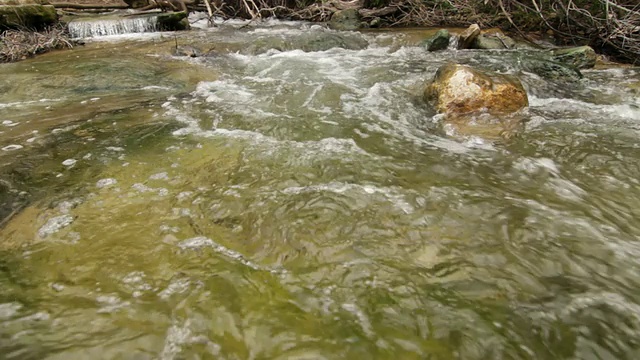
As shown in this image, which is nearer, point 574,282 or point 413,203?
point 574,282

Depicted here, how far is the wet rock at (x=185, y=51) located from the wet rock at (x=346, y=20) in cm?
464

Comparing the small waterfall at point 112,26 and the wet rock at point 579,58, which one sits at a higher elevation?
the small waterfall at point 112,26

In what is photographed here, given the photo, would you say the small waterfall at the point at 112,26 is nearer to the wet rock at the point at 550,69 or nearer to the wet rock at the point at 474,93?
the wet rock at the point at 474,93

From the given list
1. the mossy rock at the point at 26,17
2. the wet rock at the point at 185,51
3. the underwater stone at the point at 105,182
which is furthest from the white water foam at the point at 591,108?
the mossy rock at the point at 26,17

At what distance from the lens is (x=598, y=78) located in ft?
20.1

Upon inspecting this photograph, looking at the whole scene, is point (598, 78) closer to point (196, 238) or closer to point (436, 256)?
point (436, 256)

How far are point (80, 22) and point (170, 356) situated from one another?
1091 cm

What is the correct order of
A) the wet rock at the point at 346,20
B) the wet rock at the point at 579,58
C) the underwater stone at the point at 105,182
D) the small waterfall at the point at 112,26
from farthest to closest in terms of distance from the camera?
the wet rock at the point at 346,20, the small waterfall at the point at 112,26, the wet rock at the point at 579,58, the underwater stone at the point at 105,182

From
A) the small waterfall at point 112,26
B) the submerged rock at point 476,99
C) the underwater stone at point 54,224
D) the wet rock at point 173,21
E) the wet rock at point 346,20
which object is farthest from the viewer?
the wet rock at point 346,20

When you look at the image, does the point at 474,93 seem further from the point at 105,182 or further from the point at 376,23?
the point at 376,23

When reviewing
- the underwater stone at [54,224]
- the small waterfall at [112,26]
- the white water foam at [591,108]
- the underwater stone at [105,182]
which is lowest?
the white water foam at [591,108]

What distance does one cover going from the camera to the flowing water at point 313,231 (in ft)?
5.74

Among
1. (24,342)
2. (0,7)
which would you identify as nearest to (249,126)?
(24,342)

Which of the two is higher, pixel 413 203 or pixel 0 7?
pixel 0 7
